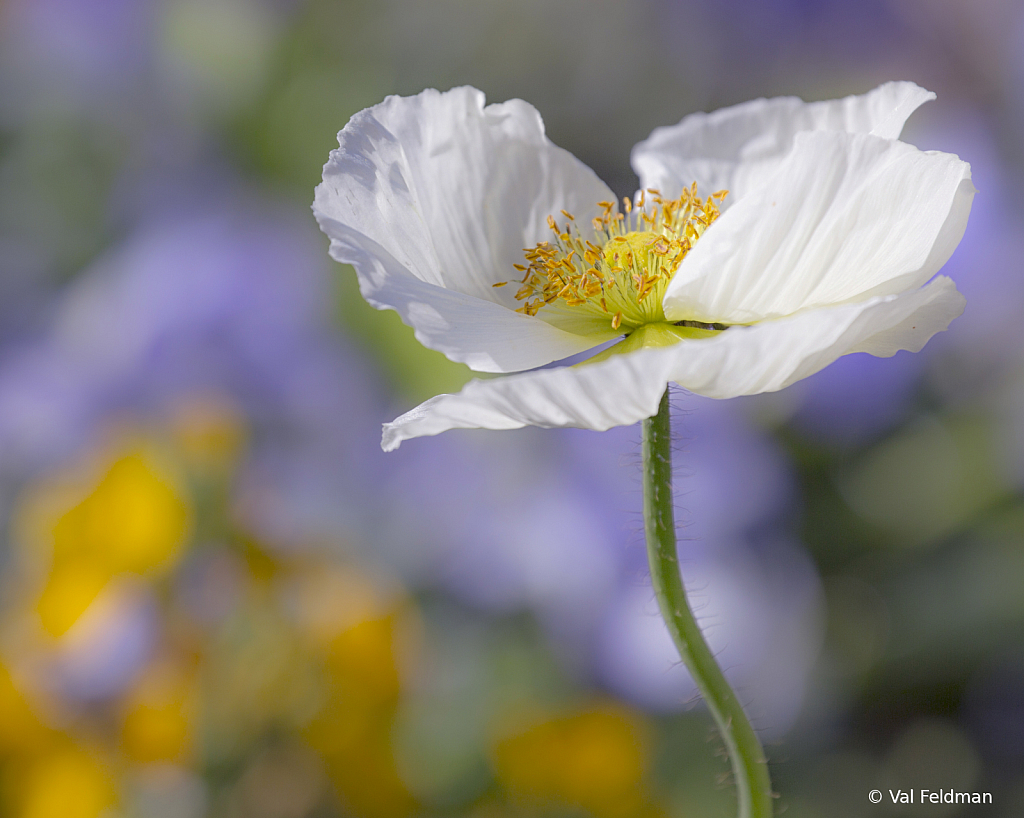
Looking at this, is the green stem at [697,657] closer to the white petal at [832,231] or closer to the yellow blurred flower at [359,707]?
the white petal at [832,231]

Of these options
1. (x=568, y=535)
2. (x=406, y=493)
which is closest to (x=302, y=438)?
(x=406, y=493)

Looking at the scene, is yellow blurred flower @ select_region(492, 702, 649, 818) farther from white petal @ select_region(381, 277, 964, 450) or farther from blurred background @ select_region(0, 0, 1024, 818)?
white petal @ select_region(381, 277, 964, 450)

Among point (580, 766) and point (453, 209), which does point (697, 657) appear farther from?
point (580, 766)

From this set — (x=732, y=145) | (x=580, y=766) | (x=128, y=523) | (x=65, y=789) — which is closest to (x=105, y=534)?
(x=128, y=523)

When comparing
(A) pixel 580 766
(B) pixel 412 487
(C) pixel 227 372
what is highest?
(C) pixel 227 372

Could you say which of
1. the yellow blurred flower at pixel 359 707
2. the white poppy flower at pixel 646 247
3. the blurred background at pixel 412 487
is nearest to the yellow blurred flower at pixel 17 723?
the blurred background at pixel 412 487

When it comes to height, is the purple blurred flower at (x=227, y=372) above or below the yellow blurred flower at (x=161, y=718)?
above

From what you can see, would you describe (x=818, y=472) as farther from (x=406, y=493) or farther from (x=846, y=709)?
(x=406, y=493)

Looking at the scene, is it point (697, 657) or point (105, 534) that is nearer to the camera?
point (697, 657)
